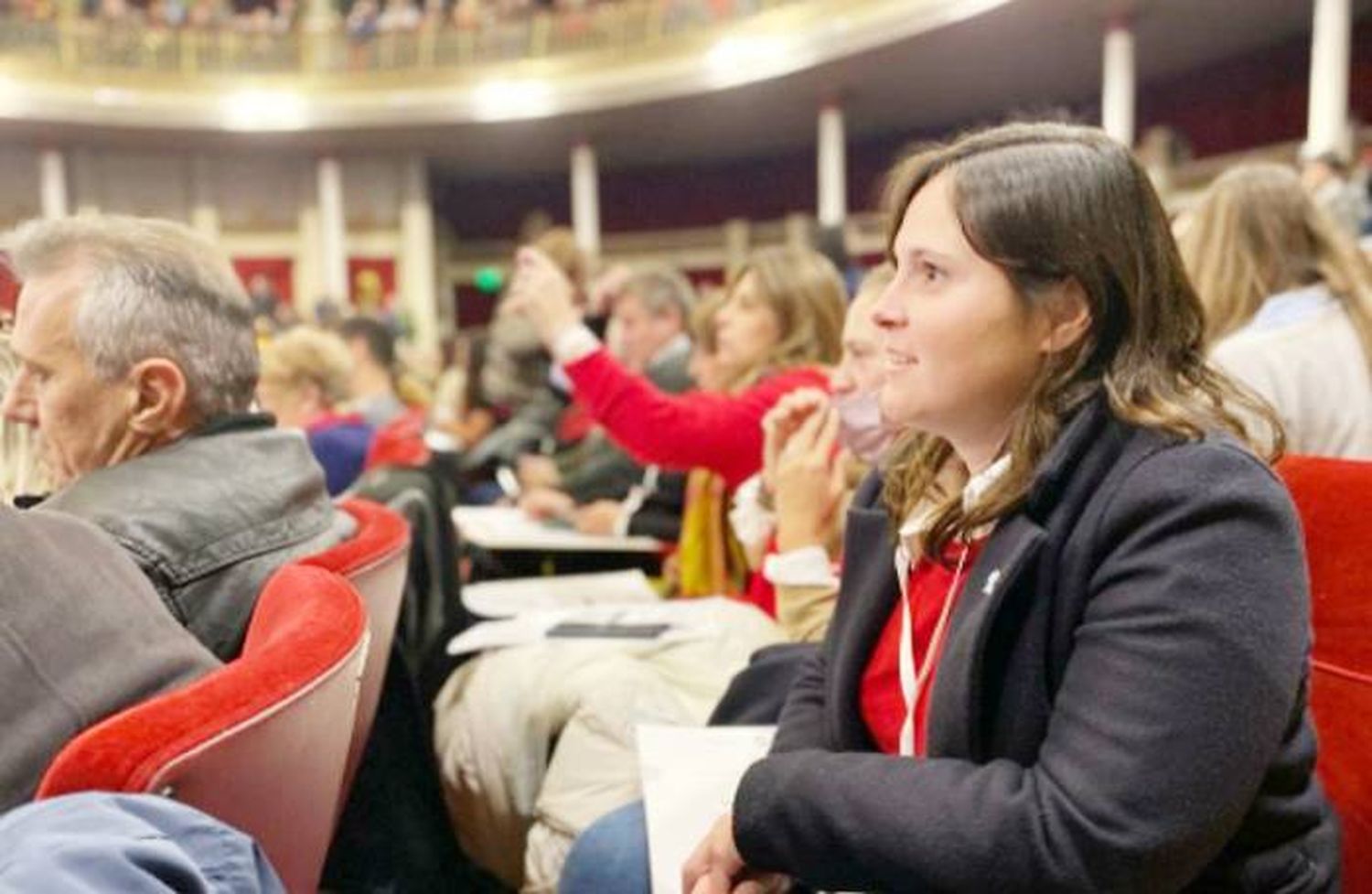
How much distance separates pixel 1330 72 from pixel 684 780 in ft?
28.8

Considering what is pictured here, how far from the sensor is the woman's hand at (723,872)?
115 centimetres

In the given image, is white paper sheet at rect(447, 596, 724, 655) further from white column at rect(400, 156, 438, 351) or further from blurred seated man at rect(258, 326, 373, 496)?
white column at rect(400, 156, 438, 351)

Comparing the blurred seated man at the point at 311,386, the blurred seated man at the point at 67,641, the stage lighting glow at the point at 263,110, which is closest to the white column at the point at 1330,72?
the blurred seated man at the point at 311,386

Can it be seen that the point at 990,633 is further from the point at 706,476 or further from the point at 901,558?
the point at 706,476

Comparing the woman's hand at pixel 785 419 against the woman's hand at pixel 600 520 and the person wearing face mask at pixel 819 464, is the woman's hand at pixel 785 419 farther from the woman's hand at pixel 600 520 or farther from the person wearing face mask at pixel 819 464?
the woman's hand at pixel 600 520

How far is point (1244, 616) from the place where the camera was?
90cm

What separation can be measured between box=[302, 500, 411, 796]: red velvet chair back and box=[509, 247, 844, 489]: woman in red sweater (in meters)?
0.77

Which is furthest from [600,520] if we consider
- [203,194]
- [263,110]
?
[203,194]

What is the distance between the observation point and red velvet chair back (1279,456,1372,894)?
1200 millimetres

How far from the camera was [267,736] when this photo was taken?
89cm

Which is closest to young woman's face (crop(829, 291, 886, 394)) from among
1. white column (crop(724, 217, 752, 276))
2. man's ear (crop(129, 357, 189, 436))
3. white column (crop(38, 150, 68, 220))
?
man's ear (crop(129, 357, 189, 436))

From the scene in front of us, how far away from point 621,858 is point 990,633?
57 cm

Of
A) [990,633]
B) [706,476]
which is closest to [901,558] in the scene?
[990,633]

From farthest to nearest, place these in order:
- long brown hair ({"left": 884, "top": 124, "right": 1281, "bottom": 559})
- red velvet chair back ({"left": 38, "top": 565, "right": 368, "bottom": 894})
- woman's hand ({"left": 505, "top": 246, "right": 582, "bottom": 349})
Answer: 1. woman's hand ({"left": 505, "top": 246, "right": 582, "bottom": 349})
2. long brown hair ({"left": 884, "top": 124, "right": 1281, "bottom": 559})
3. red velvet chair back ({"left": 38, "top": 565, "right": 368, "bottom": 894})
